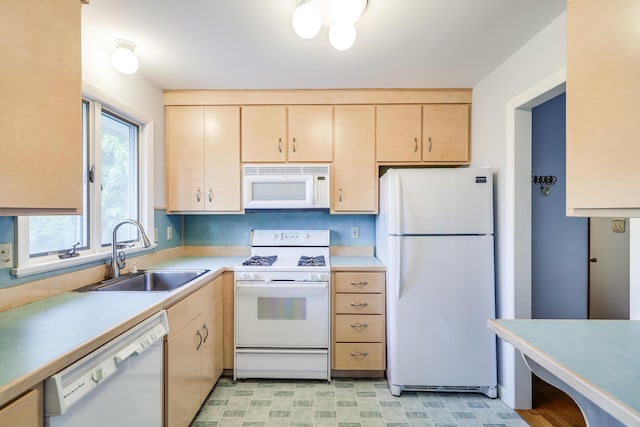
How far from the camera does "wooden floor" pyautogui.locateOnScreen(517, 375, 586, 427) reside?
1.80 metres

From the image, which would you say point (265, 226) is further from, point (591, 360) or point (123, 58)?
point (591, 360)

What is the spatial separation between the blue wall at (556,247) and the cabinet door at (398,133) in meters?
0.95

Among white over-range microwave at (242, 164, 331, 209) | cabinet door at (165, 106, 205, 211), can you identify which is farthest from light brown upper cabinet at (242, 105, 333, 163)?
cabinet door at (165, 106, 205, 211)

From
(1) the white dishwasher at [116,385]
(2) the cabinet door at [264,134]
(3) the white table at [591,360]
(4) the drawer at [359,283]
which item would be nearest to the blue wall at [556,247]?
(4) the drawer at [359,283]

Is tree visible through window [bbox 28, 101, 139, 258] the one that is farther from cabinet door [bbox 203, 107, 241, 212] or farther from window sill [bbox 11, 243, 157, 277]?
cabinet door [bbox 203, 107, 241, 212]

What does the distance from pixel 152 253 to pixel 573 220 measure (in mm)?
3537

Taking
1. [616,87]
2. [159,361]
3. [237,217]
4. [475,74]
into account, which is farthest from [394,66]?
[159,361]

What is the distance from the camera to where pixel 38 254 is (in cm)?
144

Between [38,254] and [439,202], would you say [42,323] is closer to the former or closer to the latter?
[38,254]

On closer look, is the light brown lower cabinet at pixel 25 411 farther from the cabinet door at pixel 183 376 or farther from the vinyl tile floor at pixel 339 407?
the vinyl tile floor at pixel 339 407

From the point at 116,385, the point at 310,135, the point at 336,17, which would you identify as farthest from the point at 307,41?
the point at 116,385

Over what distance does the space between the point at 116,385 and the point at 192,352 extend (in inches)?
26.3

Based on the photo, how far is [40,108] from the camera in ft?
3.18

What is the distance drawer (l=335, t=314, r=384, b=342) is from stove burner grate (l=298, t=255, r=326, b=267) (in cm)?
43
